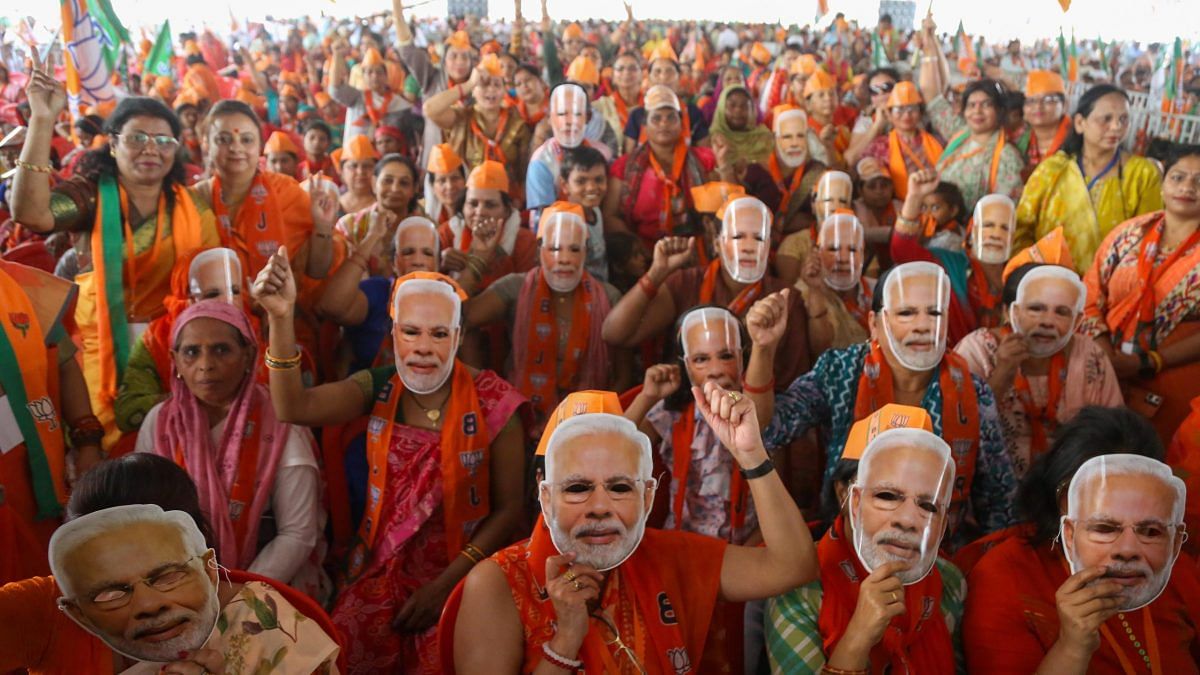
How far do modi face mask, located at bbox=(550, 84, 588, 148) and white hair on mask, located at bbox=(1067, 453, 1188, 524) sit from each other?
3.69 metres

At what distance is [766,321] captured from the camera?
2535 mm

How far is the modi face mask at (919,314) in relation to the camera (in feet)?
8.94

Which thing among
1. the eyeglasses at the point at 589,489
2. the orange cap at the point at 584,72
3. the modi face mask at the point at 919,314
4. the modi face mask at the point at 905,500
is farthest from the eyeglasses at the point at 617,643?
the orange cap at the point at 584,72

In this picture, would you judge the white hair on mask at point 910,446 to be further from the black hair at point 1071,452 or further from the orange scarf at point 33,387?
the orange scarf at point 33,387

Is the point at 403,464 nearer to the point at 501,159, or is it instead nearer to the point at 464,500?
the point at 464,500

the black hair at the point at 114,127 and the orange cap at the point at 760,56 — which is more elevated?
the orange cap at the point at 760,56

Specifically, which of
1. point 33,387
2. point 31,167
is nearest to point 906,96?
point 31,167

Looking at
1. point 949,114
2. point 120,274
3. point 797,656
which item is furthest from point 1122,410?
point 949,114

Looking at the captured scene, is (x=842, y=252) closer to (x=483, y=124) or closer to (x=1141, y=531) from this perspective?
(x=1141, y=531)

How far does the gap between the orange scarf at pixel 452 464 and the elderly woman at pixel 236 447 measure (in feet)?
0.51

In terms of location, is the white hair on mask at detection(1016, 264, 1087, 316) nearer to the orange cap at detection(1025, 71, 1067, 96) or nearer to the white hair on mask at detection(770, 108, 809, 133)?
the white hair on mask at detection(770, 108, 809, 133)

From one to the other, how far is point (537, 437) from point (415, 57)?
5.66m

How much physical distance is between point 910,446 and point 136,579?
1.56m

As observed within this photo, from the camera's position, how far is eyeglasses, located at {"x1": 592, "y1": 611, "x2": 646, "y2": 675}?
6.46ft
